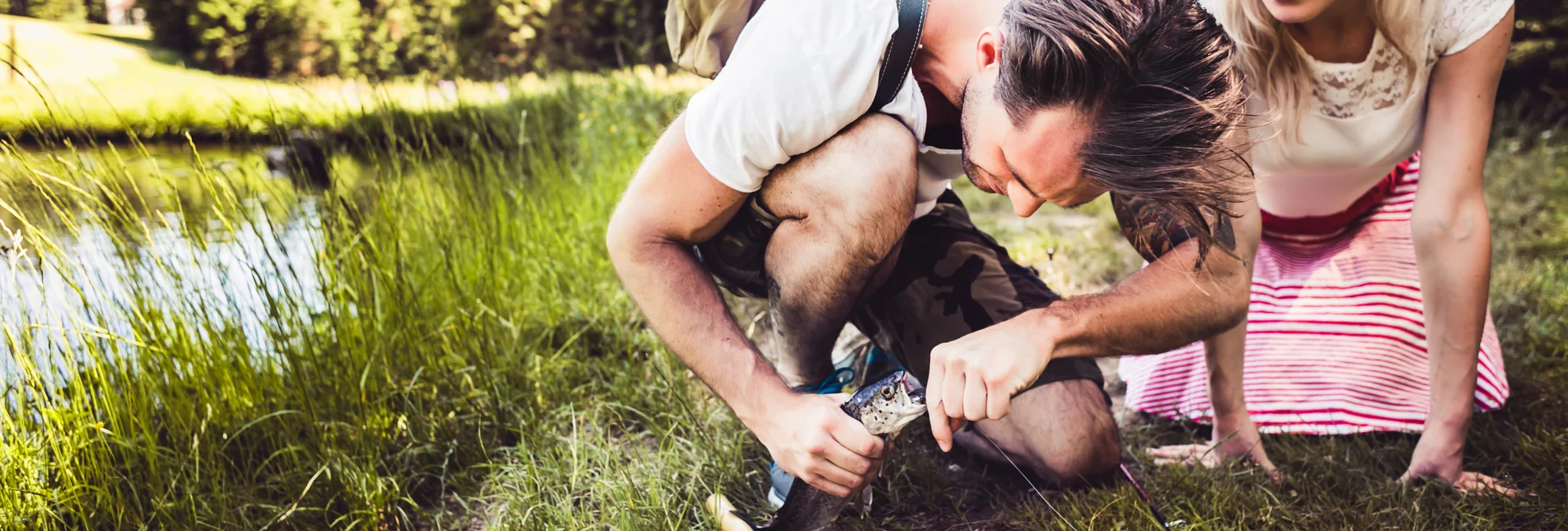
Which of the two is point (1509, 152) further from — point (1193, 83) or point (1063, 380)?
point (1193, 83)

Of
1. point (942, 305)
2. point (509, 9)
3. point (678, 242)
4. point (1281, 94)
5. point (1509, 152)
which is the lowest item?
point (509, 9)

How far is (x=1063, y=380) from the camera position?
180 centimetres

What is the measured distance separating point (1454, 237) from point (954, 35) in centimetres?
102

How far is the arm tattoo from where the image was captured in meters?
1.59

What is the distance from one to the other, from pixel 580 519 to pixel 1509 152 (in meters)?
4.88

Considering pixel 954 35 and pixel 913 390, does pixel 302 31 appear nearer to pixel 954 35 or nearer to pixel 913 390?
pixel 954 35

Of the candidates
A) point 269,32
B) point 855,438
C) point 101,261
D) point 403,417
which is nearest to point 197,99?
point 269,32

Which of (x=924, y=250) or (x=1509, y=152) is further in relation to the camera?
(x=1509, y=152)

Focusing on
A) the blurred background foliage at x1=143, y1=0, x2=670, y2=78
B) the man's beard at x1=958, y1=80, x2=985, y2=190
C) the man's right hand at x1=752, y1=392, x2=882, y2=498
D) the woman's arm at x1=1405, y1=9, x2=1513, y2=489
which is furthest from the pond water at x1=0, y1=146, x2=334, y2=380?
the blurred background foliage at x1=143, y1=0, x2=670, y2=78

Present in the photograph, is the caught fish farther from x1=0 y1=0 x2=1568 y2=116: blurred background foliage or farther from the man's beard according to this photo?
x1=0 y1=0 x2=1568 y2=116: blurred background foliage

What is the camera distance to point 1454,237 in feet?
5.63

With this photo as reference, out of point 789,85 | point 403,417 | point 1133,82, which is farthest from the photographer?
point 403,417

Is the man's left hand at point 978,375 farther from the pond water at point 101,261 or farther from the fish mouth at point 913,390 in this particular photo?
the pond water at point 101,261

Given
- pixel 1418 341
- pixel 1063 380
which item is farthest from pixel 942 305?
pixel 1418 341
